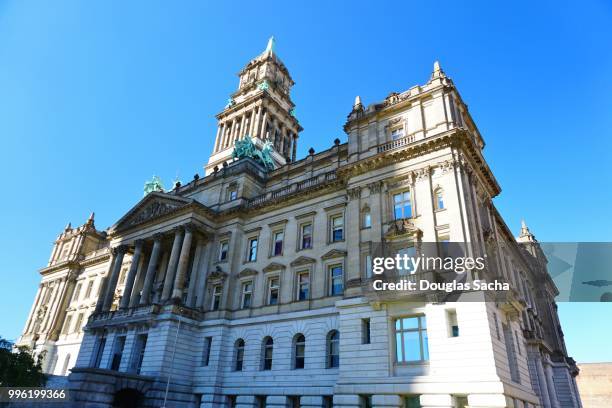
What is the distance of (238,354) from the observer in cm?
3394

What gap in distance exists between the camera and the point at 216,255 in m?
39.7

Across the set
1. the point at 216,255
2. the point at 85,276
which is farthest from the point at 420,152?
the point at 85,276

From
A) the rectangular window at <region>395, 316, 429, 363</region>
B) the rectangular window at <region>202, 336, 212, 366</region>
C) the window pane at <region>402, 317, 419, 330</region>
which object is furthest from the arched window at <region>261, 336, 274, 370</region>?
the window pane at <region>402, 317, 419, 330</region>

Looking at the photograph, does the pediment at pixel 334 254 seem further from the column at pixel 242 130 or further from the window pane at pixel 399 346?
the column at pixel 242 130

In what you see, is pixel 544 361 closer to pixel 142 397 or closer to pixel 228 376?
pixel 228 376

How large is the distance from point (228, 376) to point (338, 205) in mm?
16052

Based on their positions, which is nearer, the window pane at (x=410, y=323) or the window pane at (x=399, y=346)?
the window pane at (x=399, y=346)

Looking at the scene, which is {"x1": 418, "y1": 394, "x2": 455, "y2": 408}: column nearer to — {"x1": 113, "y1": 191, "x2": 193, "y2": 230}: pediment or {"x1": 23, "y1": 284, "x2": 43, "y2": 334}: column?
{"x1": 113, "y1": 191, "x2": 193, "y2": 230}: pediment

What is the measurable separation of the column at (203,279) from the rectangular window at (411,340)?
62.7ft

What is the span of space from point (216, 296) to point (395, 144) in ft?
67.1

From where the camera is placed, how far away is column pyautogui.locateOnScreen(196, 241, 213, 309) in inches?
1472

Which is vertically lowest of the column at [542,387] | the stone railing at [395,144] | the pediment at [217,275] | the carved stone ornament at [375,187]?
the column at [542,387]

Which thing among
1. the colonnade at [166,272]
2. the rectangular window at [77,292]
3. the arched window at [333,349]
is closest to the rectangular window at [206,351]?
the colonnade at [166,272]

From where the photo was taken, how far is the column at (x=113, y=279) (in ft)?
138
